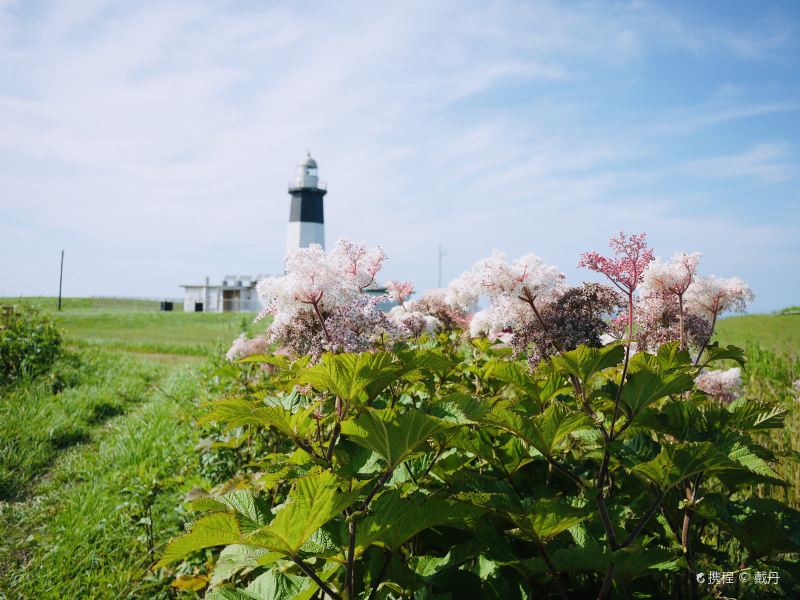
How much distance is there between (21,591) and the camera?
11.5 feet

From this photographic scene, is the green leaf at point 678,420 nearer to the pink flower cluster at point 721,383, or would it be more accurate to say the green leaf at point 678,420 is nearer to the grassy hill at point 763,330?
the pink flower cluster at point 721,383

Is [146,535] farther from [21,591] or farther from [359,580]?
[359,580]

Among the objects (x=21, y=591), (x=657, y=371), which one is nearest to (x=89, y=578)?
(x=21, y=591)

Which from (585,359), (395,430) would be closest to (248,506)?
(395,430)

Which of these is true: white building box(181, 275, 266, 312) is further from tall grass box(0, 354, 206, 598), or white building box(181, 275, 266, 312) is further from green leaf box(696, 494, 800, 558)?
green leaf box(696, 494, 800, 558)

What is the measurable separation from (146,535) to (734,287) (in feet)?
12.2

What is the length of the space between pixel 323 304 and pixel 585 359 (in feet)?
2.84

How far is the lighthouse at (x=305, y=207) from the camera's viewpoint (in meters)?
38.5

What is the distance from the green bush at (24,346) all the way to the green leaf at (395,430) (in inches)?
349

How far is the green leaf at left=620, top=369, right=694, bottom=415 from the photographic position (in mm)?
1547

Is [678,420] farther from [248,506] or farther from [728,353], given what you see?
[248,506]

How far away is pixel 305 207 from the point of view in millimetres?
38719

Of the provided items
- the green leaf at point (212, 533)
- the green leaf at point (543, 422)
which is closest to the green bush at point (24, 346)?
the green leaf at point (212, 533)

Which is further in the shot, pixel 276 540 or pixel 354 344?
pixel 354 344
